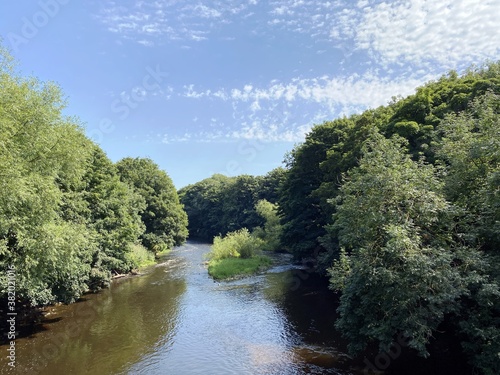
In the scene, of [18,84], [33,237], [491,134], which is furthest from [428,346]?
[18,84]

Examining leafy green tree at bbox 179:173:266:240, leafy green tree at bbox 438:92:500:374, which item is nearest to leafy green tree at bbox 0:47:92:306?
leafy green tree at bbox 438:92:500:374

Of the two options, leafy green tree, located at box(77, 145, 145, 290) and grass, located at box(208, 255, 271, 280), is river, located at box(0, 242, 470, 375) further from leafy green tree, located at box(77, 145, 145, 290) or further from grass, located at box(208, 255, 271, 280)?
grass, located at box(208, 255, 271, 280)

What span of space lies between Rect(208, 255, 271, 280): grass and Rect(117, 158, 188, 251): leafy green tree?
46.0ft

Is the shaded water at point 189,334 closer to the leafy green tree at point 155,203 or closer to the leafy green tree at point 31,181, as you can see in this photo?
the leafy green tree at point 31,181

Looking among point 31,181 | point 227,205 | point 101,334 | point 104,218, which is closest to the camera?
point 31,181

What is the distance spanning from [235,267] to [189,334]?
2017 centimetres

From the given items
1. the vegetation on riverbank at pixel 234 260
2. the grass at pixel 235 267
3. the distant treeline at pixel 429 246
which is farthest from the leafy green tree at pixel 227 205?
the distant treeline at pixel 429 246

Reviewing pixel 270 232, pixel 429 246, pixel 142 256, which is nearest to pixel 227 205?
pixel 270 232

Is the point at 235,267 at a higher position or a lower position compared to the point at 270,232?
lower

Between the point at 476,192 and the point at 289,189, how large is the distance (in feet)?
105

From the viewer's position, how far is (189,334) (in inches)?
851

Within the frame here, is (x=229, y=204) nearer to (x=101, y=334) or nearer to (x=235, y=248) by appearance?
(x=235, y=248)

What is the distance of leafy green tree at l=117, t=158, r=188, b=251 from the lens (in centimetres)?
5581

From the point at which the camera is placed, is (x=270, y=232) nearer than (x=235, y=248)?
No
